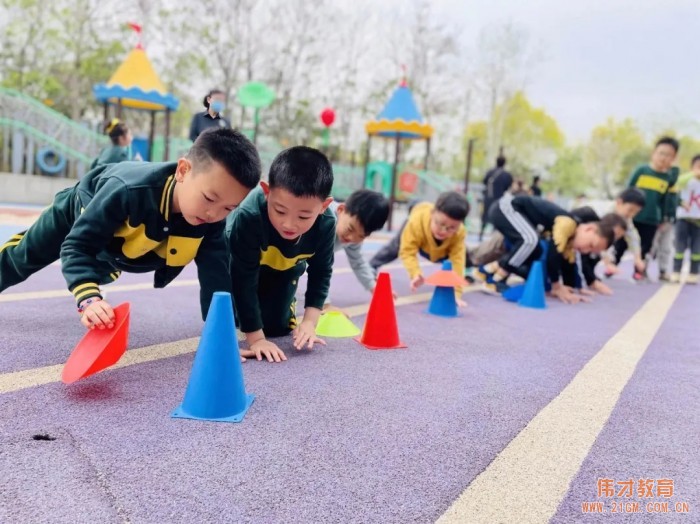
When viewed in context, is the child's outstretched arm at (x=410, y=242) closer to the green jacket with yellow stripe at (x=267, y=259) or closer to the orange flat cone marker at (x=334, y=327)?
the orange flat cone marker at (x=334, y=327)

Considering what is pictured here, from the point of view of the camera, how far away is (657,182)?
729cm

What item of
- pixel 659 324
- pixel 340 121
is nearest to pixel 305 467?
pixel 659 324

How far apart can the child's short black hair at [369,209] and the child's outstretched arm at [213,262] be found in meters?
1.10

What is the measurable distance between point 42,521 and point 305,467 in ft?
1.98

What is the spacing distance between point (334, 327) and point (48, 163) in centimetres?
1106

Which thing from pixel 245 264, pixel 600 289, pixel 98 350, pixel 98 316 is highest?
pixel 245 264

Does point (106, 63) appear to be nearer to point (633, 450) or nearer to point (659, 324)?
point (659, 324)

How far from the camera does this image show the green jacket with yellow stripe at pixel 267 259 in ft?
8.07

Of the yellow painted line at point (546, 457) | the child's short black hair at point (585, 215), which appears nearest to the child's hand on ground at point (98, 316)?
the yellow painted line at point (546, 457)

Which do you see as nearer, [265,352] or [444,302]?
[265,352]

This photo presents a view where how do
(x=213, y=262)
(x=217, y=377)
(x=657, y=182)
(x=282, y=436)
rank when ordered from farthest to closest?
(x=657, y=182) → (x=213, y=262) → (x=217, y=377) → (x=282, y=436)

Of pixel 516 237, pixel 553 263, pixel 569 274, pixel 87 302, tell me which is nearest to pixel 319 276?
pixel 87 302

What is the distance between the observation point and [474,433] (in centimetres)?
177

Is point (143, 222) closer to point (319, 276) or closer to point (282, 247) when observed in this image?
point (282, 247)
